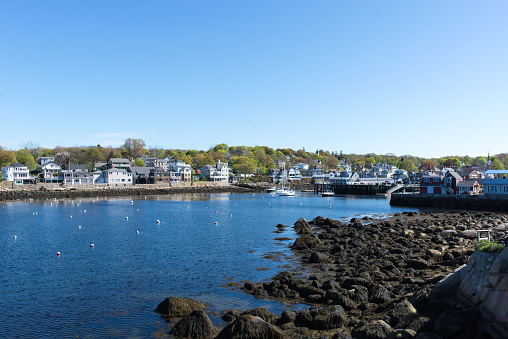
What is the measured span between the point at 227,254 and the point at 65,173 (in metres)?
101

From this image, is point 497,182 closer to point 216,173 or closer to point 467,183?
point 467,183

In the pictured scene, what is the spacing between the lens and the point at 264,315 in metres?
16.4

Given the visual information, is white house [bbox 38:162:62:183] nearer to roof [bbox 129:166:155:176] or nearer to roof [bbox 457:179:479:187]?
roof [bbox 129:166:155:176]

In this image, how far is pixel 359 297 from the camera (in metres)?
18.5

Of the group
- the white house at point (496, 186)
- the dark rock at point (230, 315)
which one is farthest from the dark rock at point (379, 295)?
the white house at point (496, 186)

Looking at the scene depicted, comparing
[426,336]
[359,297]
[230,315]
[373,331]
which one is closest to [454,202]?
[359,297]

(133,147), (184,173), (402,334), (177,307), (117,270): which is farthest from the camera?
(133,147)

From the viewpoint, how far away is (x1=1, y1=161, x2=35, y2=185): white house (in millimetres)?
110438

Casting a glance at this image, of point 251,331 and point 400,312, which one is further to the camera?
point 400,312

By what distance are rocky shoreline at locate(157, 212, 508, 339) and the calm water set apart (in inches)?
65.3

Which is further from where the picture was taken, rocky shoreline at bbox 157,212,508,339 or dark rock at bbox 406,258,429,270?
dark rock at bbox 406,258,429,270

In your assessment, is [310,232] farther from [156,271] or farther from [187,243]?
[156,271]

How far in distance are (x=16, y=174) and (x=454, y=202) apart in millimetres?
112623

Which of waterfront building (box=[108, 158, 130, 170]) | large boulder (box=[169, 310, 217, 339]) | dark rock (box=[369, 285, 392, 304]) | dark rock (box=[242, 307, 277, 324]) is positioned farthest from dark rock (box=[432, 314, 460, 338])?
waterfront building (box=[108, 158, 130, 170])
